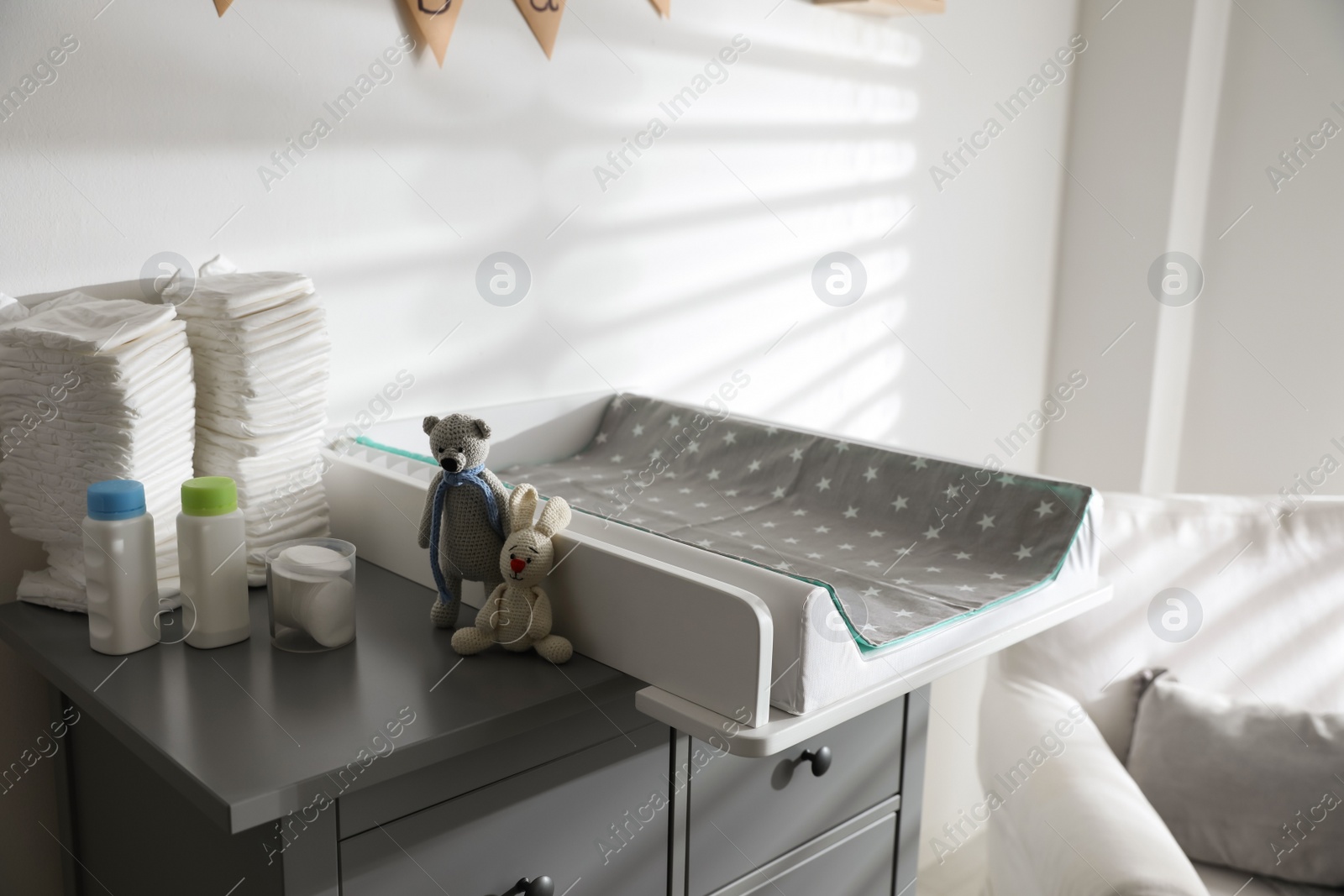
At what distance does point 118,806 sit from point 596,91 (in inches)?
47.9

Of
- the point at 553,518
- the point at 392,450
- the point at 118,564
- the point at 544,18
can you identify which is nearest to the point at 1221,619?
the point at 553,518

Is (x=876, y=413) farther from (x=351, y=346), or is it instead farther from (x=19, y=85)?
(x=19, y=85)

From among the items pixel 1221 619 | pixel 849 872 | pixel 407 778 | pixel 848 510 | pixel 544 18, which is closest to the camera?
pixel 407 778

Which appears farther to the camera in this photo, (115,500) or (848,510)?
(848,510)

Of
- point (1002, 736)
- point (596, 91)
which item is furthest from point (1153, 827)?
point (596, 91)

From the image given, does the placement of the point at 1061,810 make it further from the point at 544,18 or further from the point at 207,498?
the point at 544,18

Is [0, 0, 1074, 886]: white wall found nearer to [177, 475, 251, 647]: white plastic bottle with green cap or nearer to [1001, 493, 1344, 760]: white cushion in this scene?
[177, 475, 251, 647]: white plastic bottle with green cap

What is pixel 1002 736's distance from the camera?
154cm

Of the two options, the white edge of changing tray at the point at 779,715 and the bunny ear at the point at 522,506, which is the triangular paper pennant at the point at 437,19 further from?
the white edge of changing tray at the point at 779,715

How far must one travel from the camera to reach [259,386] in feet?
→ 3.71

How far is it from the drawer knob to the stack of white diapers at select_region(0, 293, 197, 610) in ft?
2.34

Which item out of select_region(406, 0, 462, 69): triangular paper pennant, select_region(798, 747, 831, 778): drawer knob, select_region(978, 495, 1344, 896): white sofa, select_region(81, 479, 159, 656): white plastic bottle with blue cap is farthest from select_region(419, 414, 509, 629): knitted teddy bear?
select_region(978, 495, 1344, 896): white sofa

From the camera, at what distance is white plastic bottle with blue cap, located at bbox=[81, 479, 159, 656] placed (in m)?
0.96

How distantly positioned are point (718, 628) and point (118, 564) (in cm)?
58
